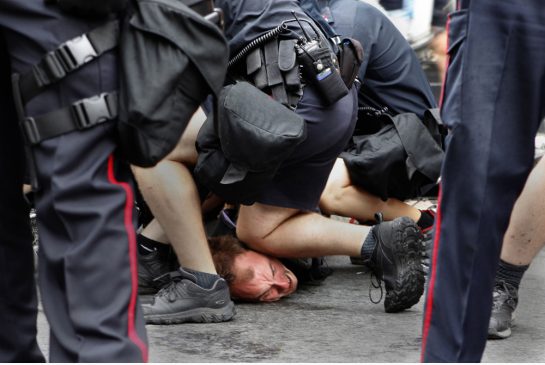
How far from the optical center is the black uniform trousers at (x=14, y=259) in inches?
114

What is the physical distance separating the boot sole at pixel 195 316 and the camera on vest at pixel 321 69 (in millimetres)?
844

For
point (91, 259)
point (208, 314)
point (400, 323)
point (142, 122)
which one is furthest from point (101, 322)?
point (400, 323)

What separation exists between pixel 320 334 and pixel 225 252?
69cm

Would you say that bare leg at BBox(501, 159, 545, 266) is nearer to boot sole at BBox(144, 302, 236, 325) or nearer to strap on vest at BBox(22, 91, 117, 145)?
boot sole at BBox(144, 302, 236, 325)

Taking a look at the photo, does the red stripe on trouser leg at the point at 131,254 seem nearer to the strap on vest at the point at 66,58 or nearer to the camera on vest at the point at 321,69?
the strap on vest at the point at 66,58

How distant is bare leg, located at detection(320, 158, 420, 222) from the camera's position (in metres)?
4.97

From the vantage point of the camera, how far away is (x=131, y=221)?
8.77 ft

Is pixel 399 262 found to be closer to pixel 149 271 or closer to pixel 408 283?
pixel 408 283

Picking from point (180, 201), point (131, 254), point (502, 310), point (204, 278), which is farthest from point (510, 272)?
point (131, 254)

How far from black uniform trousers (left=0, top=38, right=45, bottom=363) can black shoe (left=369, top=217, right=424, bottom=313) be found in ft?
5.30

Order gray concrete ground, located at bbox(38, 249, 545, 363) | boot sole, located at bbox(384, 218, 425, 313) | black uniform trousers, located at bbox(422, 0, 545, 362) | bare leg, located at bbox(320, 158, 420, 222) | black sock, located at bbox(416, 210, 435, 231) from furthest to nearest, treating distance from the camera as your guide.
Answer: black sock, located at bbox(416, 210, 435, 231) < bare leg, located at bbox(320, 158, 420, 222) < boot sole, located at bbox(384, 218, 425, 313) < gray concrete ground, located at bbox(38, 249, 545, 363) < black uniform trousers, located at bbox(422, 0, 545, 362)

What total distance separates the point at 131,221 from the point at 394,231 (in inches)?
72.7

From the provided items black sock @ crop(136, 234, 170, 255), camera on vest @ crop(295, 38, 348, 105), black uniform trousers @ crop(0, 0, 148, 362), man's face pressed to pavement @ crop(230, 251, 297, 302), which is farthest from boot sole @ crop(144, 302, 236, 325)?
black uniform trousers @ crop(0, 0, 148, 362)

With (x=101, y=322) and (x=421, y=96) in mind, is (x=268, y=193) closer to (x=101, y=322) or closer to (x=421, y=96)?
(x=421, y=96)
